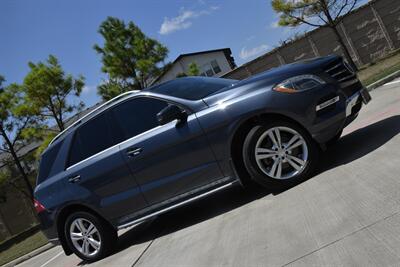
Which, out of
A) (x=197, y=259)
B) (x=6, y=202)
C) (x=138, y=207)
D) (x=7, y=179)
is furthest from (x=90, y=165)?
(x=6, y=202)

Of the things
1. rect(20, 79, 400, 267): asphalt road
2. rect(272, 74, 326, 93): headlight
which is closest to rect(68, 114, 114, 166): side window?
rect(20, 79, 400, 267): asphalt road

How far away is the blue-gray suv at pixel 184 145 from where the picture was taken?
17.2 feet

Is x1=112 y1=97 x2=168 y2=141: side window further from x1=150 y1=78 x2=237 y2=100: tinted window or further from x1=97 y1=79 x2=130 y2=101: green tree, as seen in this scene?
x1=97 y1=79 x2=130 y2=101: green tree

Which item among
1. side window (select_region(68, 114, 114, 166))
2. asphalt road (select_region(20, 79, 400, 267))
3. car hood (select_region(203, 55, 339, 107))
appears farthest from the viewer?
side window (select_region(68, 114, 114, 166))

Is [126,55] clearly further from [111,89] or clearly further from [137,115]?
[137,115]

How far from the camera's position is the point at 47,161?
23.3 feet

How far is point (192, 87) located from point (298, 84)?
1.54 metres

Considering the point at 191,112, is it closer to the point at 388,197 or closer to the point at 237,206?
the point at 237,206

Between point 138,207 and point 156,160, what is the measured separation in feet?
2.42

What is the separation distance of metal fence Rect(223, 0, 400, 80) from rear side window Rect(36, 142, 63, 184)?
702 inches

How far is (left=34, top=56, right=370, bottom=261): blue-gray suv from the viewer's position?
17.2ft

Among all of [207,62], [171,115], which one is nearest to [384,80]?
[171,115]

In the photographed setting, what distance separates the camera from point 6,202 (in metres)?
32.2

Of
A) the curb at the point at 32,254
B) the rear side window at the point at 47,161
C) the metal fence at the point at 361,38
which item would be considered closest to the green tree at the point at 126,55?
the metal fence at the point at 361,38
